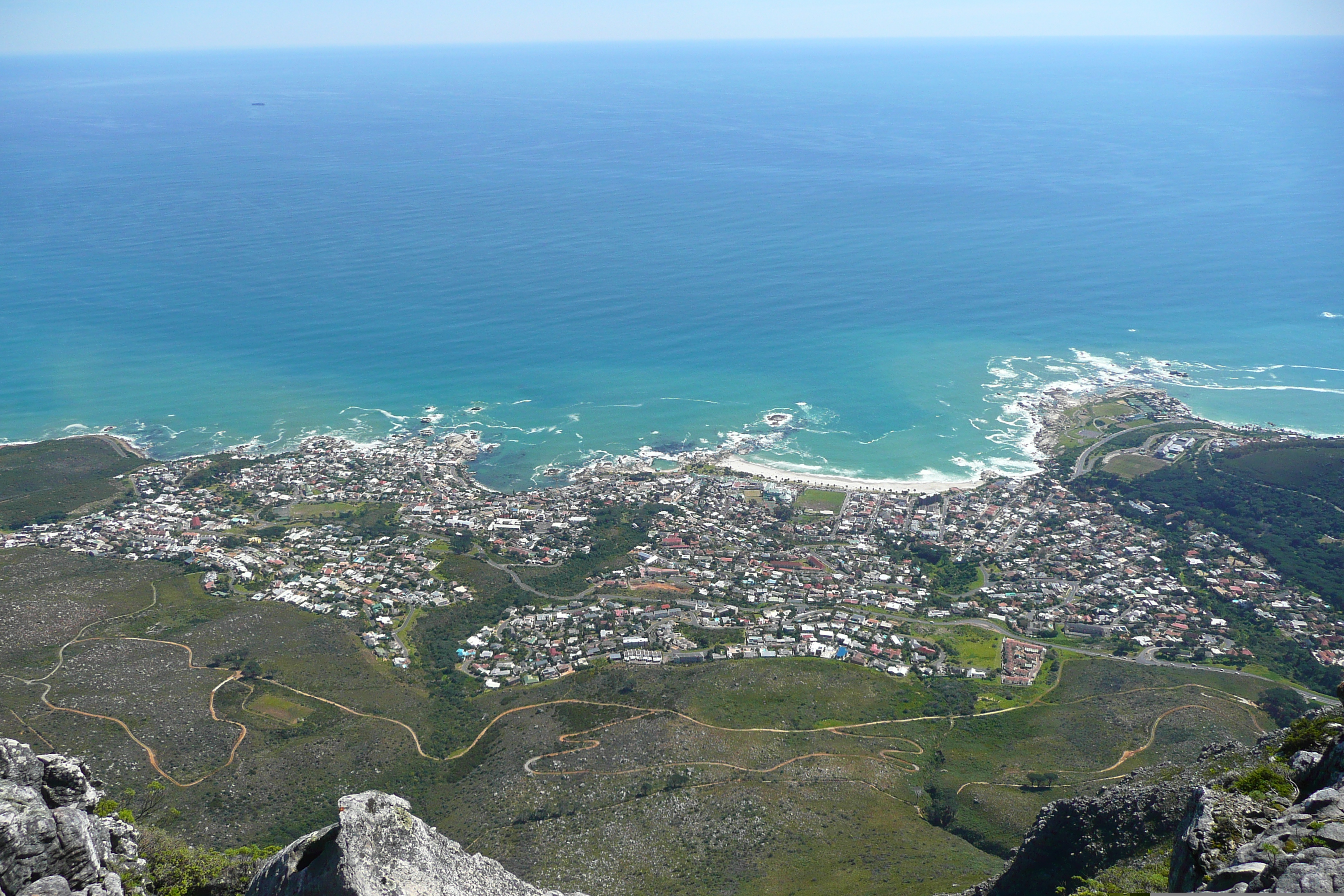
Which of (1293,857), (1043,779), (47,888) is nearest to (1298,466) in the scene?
(1043,779)

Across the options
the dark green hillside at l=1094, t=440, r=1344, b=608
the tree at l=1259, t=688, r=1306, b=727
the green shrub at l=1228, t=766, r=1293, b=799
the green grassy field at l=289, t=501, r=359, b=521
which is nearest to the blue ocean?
the dark green hillside at l=1094, t=440, r=1344, b=608

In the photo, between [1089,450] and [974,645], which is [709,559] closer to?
[974,645]

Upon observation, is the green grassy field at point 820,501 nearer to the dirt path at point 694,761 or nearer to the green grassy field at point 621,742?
the green grassy field at point 621,742

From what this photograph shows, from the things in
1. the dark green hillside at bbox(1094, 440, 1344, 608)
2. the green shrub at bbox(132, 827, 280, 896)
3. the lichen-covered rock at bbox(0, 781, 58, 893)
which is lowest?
the dark green hillside at bbox(1094, 440, 1344, 608)

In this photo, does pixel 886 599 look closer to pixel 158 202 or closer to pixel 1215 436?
pixel 1215 436

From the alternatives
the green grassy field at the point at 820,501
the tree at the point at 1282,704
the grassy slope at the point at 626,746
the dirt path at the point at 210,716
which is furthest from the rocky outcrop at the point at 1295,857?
the green grassy field at the point at 820,501

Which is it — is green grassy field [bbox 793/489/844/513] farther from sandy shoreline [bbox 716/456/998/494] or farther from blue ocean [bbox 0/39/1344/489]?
blue ocean [bbox 0/39/1344/489]

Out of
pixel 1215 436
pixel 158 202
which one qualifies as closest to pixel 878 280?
pixel 1215 436
